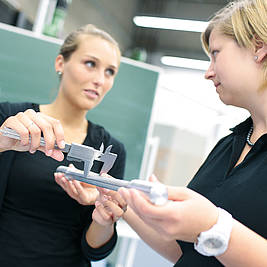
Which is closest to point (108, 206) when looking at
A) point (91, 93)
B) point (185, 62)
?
point (91, 93)

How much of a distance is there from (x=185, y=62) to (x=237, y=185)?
4.33m

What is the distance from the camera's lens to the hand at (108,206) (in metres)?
0.55

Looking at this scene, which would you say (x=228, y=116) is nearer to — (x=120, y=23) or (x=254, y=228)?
(x=254, y=228)

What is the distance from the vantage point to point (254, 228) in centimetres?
49

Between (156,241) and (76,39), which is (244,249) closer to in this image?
(156,241)

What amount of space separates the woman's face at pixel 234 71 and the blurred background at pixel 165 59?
1019mm

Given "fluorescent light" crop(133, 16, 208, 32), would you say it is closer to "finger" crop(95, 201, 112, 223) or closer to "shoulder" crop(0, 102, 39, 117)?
"shoulder" crop(0, 102, 39, 117)

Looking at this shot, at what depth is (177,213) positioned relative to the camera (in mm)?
334

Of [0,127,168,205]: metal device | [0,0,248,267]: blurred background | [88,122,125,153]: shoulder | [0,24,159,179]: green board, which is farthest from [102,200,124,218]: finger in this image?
[0,0,248,267]: blurred background

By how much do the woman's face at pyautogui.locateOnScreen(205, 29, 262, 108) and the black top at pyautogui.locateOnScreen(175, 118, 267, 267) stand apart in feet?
0.27

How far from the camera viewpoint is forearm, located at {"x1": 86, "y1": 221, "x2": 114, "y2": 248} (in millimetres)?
718

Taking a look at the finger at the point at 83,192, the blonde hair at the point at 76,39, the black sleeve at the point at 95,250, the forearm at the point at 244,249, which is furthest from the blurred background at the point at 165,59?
the forearm at the point at 244,249

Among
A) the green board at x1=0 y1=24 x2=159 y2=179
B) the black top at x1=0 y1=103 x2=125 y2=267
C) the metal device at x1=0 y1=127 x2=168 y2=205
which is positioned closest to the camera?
the metal device at x1=0 y1=127 x2=168 y2=205

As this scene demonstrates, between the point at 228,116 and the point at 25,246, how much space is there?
1.48m
